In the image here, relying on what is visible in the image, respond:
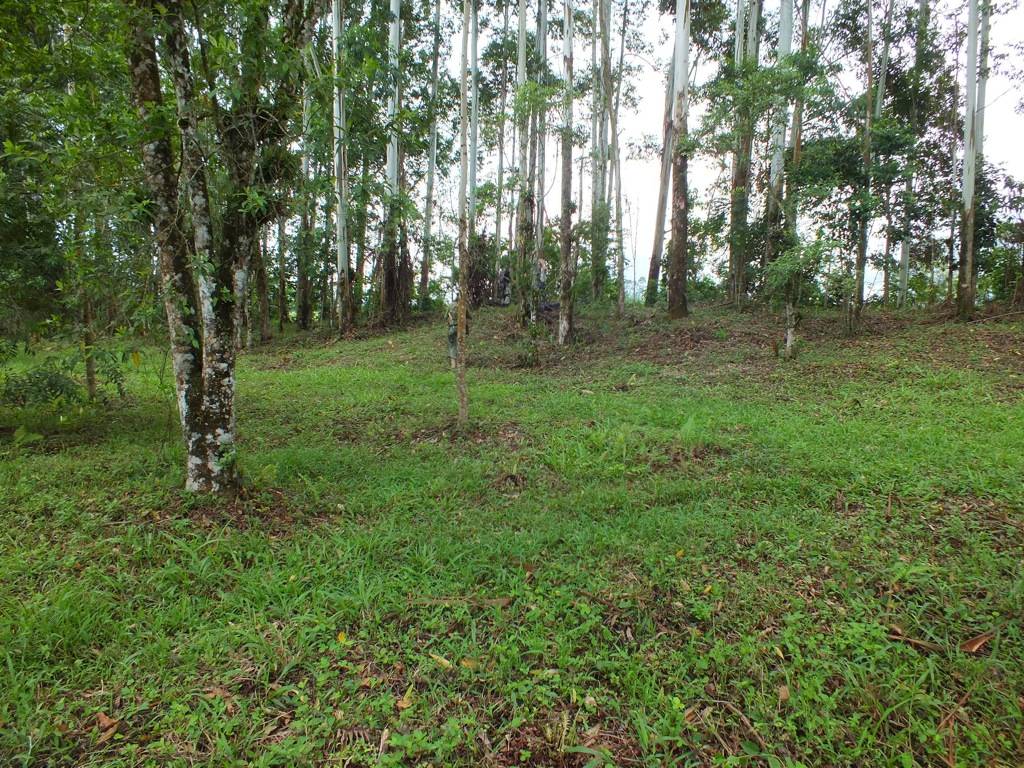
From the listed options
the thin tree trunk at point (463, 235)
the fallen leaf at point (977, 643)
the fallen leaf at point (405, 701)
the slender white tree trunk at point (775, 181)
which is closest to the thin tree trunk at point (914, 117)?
the slender white tree trunk at point (775, 181)

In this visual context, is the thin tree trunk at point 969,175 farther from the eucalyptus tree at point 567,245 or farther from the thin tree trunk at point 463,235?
the thin tree trunk at point 463,235

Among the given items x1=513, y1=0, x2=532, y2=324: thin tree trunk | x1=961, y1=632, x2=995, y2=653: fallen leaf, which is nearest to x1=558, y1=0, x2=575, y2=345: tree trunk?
x1=513, y1=0, x2=532, y2=324: thin tree trunk

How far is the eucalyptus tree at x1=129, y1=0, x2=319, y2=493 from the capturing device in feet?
11.4

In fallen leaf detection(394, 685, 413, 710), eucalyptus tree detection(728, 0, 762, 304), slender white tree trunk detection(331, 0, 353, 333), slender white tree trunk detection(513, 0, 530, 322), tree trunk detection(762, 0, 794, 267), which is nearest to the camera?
Answer: fallen leaf detection(394, 685, 413, 710)

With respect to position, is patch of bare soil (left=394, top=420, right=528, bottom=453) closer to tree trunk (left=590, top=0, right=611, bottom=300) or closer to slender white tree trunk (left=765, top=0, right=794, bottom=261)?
slender white tree trunk (left=765, top=0, right=794, bottom=261)

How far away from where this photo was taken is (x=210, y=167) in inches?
150

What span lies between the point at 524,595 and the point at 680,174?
41.6ft

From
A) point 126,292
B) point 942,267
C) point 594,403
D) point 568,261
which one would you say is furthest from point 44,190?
point 942,267

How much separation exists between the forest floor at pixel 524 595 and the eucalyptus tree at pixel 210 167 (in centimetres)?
85

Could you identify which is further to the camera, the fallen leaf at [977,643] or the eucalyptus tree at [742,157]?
the eucalyptus tree at [742,157]

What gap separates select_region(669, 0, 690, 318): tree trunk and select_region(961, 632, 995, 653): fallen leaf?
33.2ft

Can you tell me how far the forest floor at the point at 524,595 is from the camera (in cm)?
226

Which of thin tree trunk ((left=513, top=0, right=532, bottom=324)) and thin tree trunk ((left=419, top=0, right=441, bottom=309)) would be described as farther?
thin tree trunk ((left=419, top=0, right=441, bottom=309))

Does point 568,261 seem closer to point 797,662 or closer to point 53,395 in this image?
point 53,395
